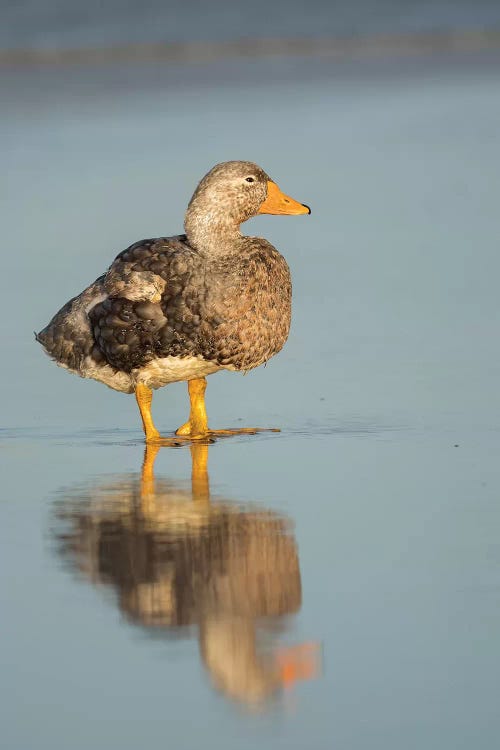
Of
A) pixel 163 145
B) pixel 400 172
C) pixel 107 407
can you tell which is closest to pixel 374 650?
pixel 107 407

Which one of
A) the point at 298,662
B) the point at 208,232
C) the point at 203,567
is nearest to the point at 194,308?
the point at 208,232

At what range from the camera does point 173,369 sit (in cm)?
736

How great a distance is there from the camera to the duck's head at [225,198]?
7496 mm

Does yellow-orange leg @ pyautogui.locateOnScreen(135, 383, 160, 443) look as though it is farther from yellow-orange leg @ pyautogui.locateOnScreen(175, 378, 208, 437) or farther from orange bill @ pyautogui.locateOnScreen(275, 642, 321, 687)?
orange bill @ pyautogui.locateOnScreen(275, 642, 321, 687)

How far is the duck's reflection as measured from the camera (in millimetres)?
4570

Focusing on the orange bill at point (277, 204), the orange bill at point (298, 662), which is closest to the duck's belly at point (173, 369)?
the orange bill at point (277, 204)

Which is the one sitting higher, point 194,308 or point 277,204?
point 277,204

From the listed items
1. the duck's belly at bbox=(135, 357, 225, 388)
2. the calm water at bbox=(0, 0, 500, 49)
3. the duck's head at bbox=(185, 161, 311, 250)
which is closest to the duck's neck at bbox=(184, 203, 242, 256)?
the duck's head at bbox=(185, 161, 311, 250)

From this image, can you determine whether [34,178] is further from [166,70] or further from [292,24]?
[292,24]

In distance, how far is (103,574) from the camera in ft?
17.2

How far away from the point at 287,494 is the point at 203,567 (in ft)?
2.99

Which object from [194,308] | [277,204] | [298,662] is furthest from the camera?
[277,204]

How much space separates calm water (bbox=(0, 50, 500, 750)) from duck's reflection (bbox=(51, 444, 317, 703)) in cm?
1

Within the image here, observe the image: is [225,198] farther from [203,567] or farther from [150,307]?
[203,567]
